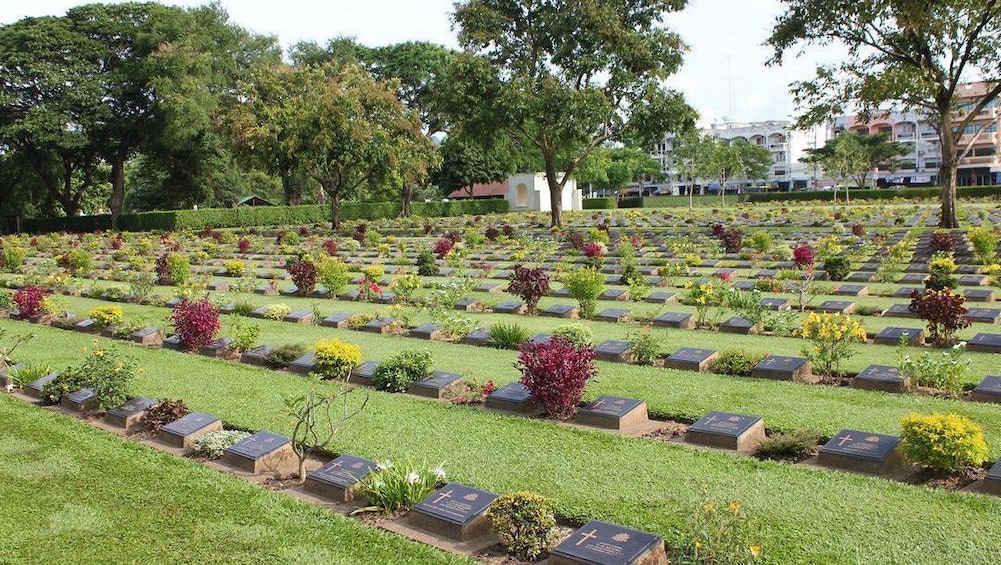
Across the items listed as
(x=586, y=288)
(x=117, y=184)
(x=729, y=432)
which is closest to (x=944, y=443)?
(x=729, y=432)

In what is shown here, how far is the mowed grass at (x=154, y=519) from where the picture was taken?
430 centimetres

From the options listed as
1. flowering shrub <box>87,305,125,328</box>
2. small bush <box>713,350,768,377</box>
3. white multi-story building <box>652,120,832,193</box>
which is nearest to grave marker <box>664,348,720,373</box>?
small bush <box>713,350,768,377</box>

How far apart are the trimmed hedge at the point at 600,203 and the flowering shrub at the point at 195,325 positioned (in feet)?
167

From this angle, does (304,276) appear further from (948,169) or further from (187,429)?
(948,169)

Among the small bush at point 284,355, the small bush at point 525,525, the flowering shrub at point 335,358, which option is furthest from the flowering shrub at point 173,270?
the small bush at point 525,525

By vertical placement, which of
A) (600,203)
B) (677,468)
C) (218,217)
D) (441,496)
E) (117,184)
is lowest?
(677,468)

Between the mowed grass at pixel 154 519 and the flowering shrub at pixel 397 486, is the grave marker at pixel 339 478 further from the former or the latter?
the mowed grass at pixel 154 519

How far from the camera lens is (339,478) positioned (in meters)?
5.15

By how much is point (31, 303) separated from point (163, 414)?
7.88m

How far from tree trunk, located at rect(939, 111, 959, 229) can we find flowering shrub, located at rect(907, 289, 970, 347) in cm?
1383

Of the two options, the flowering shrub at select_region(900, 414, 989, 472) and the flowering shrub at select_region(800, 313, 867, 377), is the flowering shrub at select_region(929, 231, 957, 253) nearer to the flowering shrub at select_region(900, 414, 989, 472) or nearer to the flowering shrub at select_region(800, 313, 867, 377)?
the flowering shrub at select_region(800, 313, 867, 377)

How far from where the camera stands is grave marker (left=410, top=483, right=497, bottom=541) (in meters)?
4.43

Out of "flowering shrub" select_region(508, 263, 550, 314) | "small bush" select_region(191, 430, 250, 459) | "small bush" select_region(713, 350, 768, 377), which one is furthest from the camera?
"flowering shrub" select_region(508, 263, 550, 314)

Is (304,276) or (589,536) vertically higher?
(304,276)
